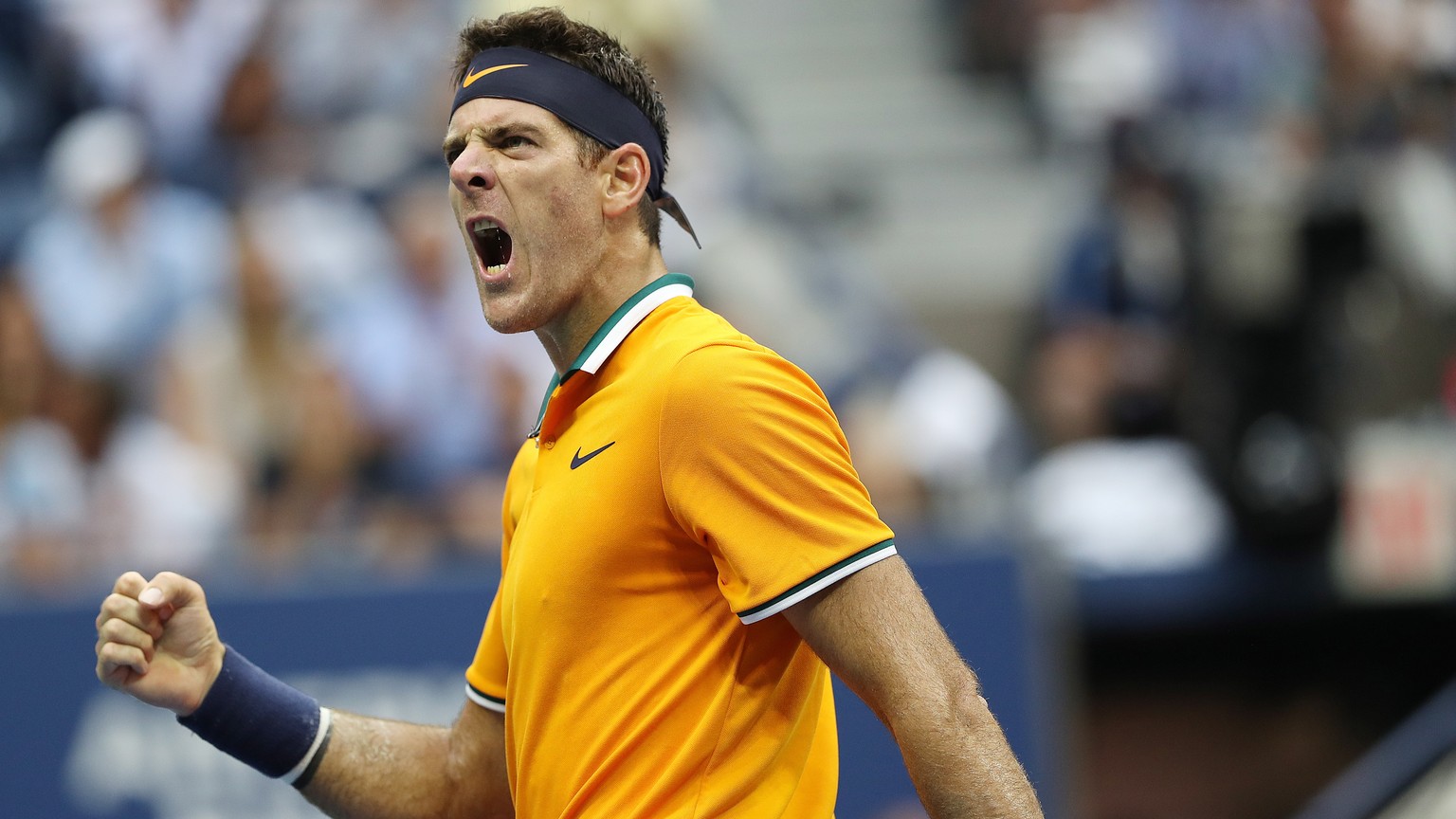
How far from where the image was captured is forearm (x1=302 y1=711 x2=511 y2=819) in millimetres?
3289

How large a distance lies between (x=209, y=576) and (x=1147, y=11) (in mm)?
6365

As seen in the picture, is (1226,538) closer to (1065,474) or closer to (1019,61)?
(1065,474)

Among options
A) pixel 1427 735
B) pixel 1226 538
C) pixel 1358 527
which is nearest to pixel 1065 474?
pixel 1226 538

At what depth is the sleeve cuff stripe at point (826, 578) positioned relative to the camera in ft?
8.39

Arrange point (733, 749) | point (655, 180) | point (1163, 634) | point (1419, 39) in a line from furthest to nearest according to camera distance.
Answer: point (1419, 39) → point (1163, 634) → point (655, 180) → point (733, 749)

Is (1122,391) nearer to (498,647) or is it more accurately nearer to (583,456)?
(498,647)

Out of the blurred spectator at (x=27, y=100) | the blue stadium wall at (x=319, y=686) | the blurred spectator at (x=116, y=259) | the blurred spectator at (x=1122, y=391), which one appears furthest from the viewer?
the blurred spectator at (x=27, y=100)

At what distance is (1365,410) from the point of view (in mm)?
7875

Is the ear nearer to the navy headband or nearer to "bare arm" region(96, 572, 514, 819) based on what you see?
the navy headband

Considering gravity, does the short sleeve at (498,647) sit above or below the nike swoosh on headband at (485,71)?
below

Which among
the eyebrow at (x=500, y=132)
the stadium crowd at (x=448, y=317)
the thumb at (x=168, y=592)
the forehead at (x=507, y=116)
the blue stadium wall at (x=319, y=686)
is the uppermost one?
the forehead at (x=507, y=116)

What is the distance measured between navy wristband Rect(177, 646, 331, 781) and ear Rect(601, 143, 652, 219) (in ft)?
3.52

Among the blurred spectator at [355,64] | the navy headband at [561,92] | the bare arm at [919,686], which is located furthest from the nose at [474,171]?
the blurred spectator at [355,64]

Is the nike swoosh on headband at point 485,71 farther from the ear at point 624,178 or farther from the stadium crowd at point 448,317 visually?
the stadium crowd at point 448,317
